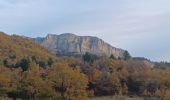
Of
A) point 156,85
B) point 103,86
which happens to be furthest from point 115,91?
point 156,85

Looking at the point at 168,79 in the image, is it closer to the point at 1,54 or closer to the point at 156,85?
the point at 156,85

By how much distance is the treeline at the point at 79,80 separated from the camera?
85938 mm

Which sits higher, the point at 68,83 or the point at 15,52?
the point at 15,52

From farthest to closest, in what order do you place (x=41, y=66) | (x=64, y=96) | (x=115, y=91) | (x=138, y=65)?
(x=138, y=65)
(x=41, y=66)
(x=115, y=91)
(x=64, y=96)

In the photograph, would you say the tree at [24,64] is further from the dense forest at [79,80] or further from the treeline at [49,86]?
the treeline at [49,86]

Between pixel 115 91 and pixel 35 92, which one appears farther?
pixel 115 91

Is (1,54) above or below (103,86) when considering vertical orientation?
above

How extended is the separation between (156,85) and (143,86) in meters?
3.19

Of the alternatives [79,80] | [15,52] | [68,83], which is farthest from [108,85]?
[15,52]

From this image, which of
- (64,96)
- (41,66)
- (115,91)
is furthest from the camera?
(41,66)

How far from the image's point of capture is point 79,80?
8688 centimetres

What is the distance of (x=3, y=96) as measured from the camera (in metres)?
84.2

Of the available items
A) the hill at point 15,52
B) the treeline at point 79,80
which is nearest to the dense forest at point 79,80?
the treeline at point 79,80

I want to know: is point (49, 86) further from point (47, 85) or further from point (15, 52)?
point (15, 52)
